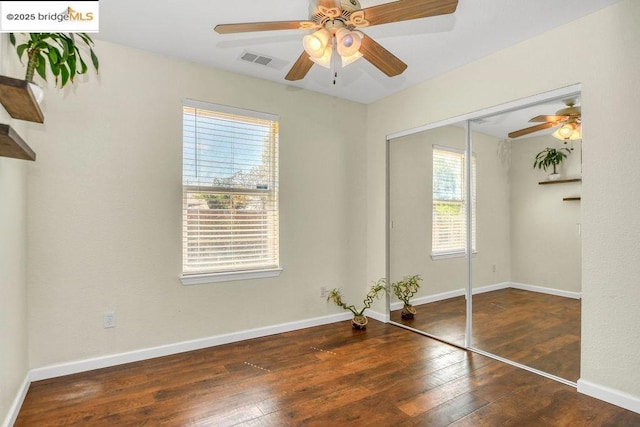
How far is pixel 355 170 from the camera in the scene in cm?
419

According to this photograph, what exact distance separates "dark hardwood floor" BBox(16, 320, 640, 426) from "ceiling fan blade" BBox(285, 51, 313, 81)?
90.2 inches

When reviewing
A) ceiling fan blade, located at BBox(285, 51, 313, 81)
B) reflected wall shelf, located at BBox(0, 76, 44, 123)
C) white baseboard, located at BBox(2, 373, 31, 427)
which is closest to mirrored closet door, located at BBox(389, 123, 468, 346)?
ceiling fan blade, located at BBox(285, 51, 313, 81)

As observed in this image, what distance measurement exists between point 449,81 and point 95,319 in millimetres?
3855

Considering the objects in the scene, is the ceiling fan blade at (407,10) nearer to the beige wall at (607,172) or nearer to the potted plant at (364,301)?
the beige wall at (607,172)

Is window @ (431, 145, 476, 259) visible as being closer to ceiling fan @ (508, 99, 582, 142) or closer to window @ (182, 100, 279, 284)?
ceiling fan @ (508, 99, 582, 142)

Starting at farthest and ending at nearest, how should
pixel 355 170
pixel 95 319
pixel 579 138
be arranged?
1. pixel 355 170
2. pixel 95 319
3. pixel 579 138

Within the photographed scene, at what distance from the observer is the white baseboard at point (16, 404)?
1895 mm

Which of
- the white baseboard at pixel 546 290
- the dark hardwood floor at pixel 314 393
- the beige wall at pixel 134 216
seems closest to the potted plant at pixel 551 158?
the white baseboard at pixel 546 290

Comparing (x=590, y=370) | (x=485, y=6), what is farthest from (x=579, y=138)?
(x=590, y=370)

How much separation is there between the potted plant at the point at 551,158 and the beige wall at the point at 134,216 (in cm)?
217

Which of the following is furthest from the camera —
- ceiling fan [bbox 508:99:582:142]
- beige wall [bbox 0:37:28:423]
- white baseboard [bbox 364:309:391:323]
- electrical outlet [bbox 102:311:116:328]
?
white baseboard [bbox 364:309:391:323]

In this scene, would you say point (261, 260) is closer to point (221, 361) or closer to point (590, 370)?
point (221, 361)

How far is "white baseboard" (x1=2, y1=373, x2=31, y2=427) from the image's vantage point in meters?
1.90

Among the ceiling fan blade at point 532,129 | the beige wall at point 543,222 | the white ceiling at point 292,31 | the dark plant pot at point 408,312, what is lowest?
the dark plant pot at point 408,312
